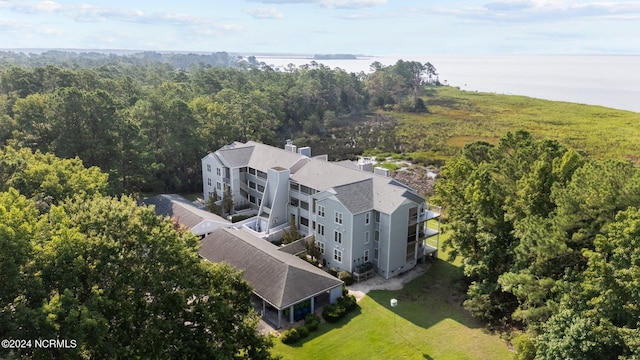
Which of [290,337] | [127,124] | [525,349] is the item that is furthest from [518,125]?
[290,337]

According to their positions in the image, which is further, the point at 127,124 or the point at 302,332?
the point at 127,124

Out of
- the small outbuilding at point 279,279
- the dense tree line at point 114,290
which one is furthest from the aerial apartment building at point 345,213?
the dense tree line at point 114,290

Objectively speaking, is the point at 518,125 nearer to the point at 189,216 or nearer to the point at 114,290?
the point at 189,216

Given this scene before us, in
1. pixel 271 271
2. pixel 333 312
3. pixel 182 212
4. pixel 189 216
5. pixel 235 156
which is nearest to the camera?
pixel 333 312

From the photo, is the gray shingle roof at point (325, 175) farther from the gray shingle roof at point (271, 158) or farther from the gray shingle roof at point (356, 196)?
the gray shingle roof at point (271, 158)

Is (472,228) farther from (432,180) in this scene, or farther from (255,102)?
(255,102)

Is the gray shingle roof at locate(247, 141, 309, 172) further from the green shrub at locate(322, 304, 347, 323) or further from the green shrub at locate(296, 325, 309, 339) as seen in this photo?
the green shrub at locate(296, 325, 309, 339)

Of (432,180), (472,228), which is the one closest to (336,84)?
(432,180)
